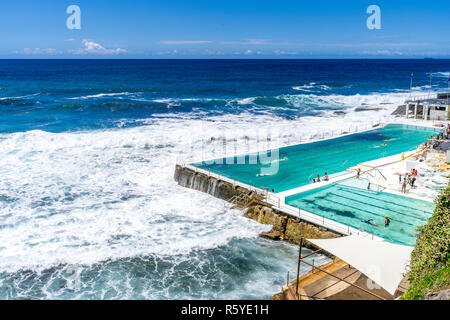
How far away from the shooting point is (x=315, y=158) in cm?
3103

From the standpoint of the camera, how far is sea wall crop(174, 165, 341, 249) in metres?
18.9

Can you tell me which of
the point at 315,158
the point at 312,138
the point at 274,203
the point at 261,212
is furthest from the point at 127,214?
the point at 312,138

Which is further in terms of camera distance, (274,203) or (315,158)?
(315,158)

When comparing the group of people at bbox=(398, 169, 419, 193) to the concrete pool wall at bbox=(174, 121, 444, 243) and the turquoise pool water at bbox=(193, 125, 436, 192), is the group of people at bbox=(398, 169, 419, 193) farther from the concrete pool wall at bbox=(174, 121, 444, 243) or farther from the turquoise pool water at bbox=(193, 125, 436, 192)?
the turquoise pool water at bbox=(193, 125, 436, 192)

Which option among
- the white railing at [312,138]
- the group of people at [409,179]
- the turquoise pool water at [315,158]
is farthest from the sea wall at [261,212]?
the group of people at [409,179]

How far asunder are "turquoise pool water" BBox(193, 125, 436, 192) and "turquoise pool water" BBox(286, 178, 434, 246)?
90.8 inches

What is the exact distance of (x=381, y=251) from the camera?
12719 millimetres

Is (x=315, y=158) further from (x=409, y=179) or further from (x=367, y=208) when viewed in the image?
(x=367, y=208)

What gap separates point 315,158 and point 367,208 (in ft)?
34.7

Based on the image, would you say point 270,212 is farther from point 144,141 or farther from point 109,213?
point 144,141

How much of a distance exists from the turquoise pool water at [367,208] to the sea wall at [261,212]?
1509mm

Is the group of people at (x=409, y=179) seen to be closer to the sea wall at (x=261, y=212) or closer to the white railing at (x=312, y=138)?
the sea wall at (x=261, y=212)
